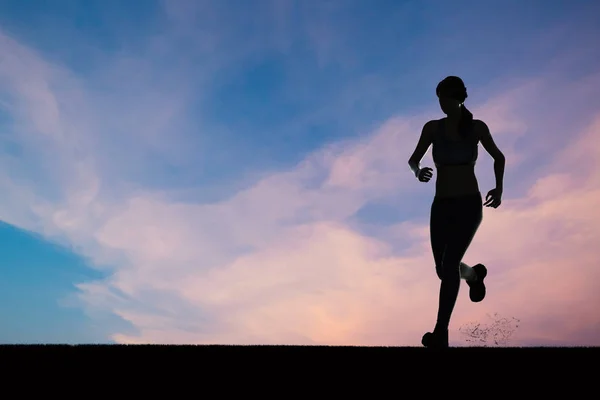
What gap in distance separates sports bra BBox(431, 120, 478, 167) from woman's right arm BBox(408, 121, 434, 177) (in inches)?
7.7

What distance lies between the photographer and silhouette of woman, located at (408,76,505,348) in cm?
650

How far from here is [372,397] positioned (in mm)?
3225

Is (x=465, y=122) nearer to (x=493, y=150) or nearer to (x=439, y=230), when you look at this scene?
(x=493, y=150)

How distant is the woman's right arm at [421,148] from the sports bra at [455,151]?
20cm

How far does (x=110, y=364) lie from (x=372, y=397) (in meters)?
1.56

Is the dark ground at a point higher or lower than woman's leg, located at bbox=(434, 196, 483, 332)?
lower

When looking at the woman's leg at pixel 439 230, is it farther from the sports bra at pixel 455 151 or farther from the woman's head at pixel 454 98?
the woman's head at pixel 454 98

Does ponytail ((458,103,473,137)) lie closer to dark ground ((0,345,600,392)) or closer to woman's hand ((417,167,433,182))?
woman's hand ((417,167,433,182))

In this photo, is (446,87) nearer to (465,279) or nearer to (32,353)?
(465,279)

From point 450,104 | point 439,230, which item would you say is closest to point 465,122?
point 450,104

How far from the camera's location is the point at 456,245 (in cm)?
652

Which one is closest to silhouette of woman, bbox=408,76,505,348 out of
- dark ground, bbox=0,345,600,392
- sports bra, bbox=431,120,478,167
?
sports bra, bbox=431,120,478,167

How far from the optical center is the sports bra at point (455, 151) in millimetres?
6586

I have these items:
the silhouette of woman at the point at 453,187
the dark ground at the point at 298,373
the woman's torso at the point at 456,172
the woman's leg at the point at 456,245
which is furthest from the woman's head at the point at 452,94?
the dark ground at the point at 298,373
